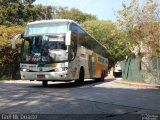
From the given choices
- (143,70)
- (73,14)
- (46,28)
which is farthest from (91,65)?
(73,14)

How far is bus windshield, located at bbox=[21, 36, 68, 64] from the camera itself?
59.5ft

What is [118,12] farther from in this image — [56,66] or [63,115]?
[63,115]

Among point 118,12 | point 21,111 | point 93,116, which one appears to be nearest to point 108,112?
point 93,116

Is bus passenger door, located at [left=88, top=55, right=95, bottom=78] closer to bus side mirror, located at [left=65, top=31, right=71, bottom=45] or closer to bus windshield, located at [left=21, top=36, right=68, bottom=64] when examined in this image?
bus windshield, located at [left=21, top=36, right=68, bottom=64]

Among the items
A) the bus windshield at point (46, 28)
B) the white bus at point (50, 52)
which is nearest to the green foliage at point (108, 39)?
the white bus at point (50, 52)

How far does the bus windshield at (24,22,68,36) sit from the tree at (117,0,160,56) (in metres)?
7.87

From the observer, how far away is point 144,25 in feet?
86.2

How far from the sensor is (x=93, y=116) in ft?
29.2

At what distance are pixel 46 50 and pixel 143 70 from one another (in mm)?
10353

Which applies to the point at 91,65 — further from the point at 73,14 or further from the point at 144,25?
the point at 73,14

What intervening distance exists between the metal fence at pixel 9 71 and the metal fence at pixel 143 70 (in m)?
10.3

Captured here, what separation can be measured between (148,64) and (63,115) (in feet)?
58.2

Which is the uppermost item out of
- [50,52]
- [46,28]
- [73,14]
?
[73,14]

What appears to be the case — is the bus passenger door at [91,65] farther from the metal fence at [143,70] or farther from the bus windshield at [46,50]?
the bus windshield at [46,50]
